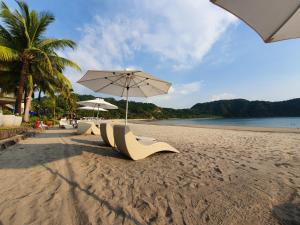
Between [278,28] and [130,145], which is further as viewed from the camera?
[130,145]

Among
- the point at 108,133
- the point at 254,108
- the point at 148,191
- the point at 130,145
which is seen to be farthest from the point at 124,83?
the point at 254,108

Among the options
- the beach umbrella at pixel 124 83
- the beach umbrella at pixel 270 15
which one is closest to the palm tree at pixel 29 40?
the beach umbrella at pixel 124 83

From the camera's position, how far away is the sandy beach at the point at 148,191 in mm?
2207

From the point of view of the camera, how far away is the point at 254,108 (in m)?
105

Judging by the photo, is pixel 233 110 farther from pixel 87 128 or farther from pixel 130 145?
pixel 130 145

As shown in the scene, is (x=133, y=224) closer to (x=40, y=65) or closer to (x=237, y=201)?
(x=237, y=201)

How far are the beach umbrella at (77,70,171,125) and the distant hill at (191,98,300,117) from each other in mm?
110082

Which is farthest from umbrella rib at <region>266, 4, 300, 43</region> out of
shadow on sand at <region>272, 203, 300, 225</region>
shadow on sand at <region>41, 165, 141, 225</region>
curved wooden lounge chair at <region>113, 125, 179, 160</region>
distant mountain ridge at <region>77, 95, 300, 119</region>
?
distant mountain ridge at <region>77, 95, 300, 119</region>

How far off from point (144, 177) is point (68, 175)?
→ 4.68 ft

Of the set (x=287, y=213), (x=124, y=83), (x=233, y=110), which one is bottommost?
(x=287, y=213)

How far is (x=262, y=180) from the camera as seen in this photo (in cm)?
334

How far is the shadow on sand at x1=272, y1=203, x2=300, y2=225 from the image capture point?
6.92ft

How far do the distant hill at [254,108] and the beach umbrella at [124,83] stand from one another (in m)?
110

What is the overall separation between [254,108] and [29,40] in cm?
11303
